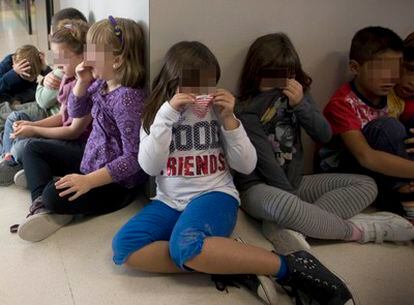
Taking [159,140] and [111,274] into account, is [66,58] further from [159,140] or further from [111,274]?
[111,274]

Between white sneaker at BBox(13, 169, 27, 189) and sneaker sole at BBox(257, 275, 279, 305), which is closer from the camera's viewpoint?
sneaker sole at BBox(257, 275, 279, 305)

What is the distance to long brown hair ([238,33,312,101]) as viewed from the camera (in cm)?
118

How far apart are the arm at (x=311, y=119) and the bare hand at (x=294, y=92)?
2 centimetres

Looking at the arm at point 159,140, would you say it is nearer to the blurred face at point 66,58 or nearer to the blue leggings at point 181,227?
the blue leggings at point 181,227

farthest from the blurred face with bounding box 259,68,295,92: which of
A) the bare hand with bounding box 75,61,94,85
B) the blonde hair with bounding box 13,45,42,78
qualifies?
the blonde hair with bounding box 13,45,42,78

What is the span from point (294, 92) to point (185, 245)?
51cm

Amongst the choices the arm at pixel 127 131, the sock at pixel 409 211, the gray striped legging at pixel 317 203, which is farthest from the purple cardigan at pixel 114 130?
the sock at pixel 409 211

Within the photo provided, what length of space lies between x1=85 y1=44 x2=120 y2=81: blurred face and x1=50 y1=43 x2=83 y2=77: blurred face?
0.19 m

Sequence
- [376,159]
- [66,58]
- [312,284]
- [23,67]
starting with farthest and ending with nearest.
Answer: [23,67] → [66,58] → [376,159] → [312,284]

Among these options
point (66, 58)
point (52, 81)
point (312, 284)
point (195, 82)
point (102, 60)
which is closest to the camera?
point (312, 284)

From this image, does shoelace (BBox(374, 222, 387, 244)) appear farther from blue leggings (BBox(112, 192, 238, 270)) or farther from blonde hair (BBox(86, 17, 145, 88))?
blonde hair (BBox(86, 17, 145, 88))

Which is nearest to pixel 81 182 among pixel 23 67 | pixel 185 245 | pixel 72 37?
pixel 185 245

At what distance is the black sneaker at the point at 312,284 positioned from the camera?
2.98 feet

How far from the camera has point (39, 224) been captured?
3.69 feet
